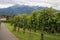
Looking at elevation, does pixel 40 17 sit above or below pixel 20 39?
above

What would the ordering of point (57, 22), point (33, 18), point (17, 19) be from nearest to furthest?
point (57, 22) → point (33, 18) → point (17, 19)

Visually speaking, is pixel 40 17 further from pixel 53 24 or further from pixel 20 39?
pixel 20 39

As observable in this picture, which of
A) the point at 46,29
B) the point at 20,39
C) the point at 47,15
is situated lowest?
the point at 20,39

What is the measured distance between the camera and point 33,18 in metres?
36.2

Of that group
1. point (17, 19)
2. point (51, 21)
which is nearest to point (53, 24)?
point (51, 21)

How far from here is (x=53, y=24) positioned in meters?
31.9

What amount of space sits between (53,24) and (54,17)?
1027 millimetres

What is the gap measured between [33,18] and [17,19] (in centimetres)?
1774

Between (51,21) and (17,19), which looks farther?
(17,19)

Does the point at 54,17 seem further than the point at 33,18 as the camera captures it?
No

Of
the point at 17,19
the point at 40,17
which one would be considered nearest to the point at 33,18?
the point at 40,17

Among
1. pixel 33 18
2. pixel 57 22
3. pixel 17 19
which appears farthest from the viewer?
pixel 17 19

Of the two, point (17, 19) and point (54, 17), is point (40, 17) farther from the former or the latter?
point (17, 19)

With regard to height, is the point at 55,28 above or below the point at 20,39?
above
